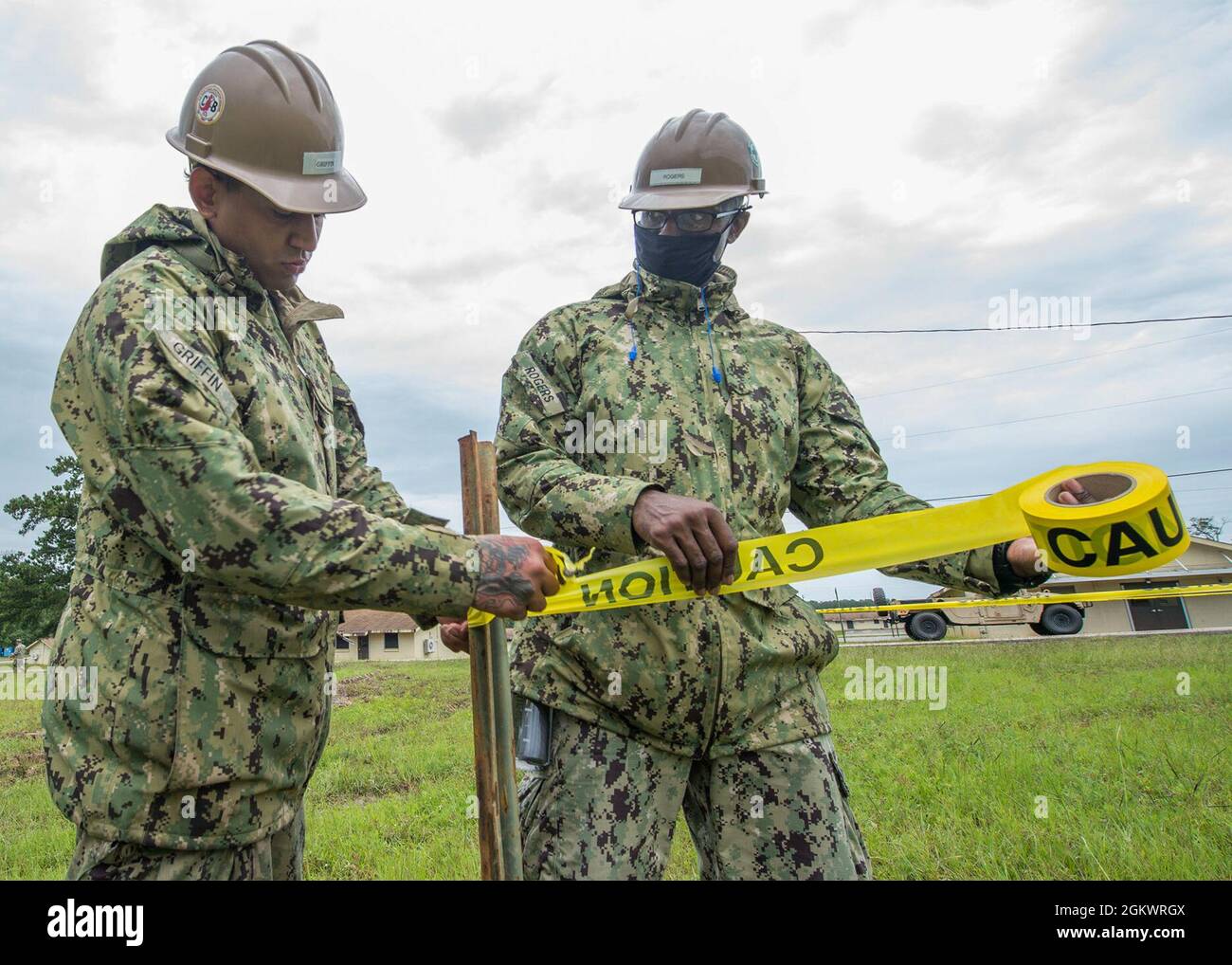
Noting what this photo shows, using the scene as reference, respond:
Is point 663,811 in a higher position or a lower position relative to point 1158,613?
higher

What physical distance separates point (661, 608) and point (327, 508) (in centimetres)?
106

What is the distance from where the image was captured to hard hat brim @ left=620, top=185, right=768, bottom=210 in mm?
2791

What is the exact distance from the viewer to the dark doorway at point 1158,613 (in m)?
32.4

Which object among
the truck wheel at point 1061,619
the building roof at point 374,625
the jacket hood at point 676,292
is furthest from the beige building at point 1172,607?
the jacket hood at point 676,292

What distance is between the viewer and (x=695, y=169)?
9.34 ft

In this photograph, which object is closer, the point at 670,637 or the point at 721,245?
the point at 670,637

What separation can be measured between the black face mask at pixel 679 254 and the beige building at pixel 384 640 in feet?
145

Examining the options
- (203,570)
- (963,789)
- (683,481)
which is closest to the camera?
(203,570)

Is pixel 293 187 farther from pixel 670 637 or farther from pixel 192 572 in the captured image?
pixel 670 637

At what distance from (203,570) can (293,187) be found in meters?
1.08

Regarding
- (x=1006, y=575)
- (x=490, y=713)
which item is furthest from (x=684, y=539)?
(x=1006, y=575)

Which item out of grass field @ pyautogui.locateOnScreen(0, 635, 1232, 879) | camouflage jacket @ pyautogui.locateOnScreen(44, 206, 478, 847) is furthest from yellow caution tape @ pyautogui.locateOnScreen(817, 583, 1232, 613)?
camouflage jacket @ pyautogui.locateOnScreen(44, 206, 478, 847)

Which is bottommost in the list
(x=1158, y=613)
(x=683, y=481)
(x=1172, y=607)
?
(x=1158, y=613)

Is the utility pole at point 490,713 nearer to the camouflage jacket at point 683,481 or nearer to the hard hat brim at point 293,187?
the camouflage jacket at point 683,481
